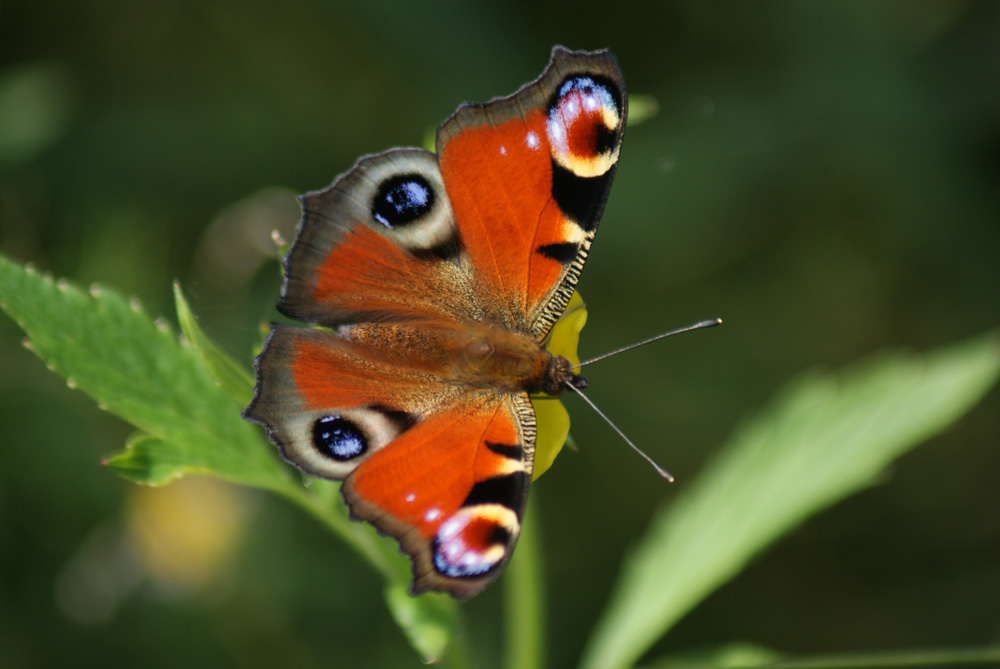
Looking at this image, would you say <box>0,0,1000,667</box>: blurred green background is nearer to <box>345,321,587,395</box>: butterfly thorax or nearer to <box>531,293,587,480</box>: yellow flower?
<box>345,321,587,395</box>: butterfly thorax

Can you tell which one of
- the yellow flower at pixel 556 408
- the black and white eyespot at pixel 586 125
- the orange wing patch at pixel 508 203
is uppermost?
the black and white eyespot at pixel 586 125

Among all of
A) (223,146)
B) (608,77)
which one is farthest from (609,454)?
(608,77)

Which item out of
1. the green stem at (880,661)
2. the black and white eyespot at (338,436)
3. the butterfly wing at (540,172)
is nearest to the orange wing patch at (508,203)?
the butterfly wing at (540,172)

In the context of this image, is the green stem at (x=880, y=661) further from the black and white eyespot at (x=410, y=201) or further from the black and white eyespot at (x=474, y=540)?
the black and white eyespot at (x=410, y=201)

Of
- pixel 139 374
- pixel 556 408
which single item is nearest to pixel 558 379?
pixel 556 408

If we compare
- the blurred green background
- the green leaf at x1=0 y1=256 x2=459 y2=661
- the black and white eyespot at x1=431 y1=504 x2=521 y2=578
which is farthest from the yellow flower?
the blurred green background

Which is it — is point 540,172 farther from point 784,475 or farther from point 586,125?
point 784,475

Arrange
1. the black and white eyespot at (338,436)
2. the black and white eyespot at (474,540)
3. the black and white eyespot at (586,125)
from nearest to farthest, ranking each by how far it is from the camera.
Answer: the black and white eyespot at (474,540) < the black and white eyespot at (338,436) < the black and white eyespot at (586,125)

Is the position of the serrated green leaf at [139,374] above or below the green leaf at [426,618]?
→ above
